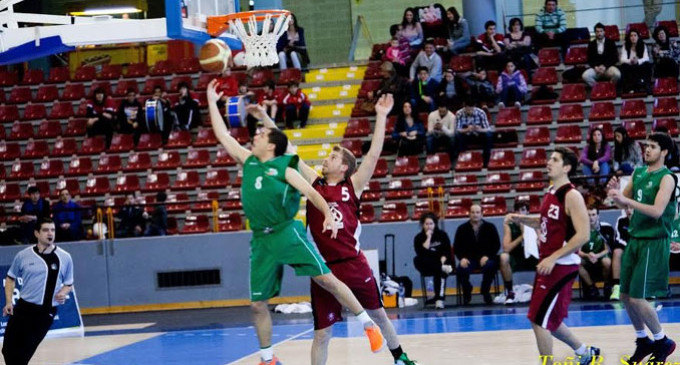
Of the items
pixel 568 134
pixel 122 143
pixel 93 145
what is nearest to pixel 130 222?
pixel 122 143

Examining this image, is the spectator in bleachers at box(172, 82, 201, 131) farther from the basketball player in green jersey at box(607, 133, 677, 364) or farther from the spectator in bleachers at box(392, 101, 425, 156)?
the basketball player in green jersey at box(607, 133, 677, 364)

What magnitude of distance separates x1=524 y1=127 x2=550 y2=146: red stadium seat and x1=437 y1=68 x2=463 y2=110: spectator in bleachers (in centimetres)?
136

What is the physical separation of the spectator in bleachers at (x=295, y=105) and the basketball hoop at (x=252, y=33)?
938 centimetres

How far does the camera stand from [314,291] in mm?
8164

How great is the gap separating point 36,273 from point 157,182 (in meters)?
10.0

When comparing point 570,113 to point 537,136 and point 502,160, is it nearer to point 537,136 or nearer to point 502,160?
point 537,136

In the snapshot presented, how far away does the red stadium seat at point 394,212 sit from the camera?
1766 cm

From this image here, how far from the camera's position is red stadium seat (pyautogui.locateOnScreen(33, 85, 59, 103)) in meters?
23.2

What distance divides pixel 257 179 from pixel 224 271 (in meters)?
10.3

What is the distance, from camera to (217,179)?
19.8 m

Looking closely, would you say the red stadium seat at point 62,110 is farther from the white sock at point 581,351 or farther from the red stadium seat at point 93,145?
the white sock at point 581,351

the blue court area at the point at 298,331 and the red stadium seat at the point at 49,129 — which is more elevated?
the red stadium seat at the point at 49,129

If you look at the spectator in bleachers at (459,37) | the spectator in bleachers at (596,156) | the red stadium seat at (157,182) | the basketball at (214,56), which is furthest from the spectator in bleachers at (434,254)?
the basketball at (214,56)

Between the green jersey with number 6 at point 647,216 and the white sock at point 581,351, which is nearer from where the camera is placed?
the white sock at point 581,351
